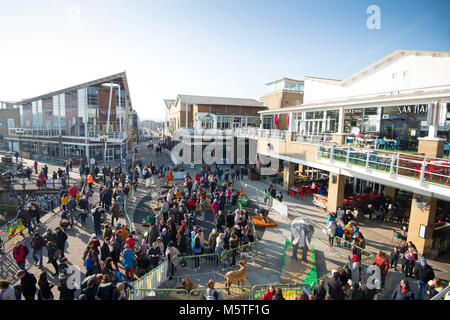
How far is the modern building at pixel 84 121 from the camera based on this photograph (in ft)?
103

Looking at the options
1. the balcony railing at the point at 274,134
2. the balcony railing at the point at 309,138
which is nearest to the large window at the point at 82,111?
the balcony railing at the point at 274,134

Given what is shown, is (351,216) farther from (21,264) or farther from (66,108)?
(66,108)

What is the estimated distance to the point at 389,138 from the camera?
17.2 m

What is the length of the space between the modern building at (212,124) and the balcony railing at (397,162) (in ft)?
47.8

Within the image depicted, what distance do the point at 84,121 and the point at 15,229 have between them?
2382cm

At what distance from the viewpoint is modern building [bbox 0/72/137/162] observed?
31531mm

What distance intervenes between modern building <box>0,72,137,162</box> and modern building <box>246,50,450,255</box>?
66.0 ft

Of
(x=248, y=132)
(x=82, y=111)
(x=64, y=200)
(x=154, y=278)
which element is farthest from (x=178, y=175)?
(x=82, y=111)

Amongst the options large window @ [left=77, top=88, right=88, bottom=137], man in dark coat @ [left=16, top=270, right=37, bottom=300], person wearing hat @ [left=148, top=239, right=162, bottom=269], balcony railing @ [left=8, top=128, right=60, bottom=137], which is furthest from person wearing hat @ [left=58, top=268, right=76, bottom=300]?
balcony railing @ [left=8, top=128, right=60, bottom=137]

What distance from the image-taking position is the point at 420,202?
1053 centimetres

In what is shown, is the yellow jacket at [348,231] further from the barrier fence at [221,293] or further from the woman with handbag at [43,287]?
the woman with handbag at [43,287]

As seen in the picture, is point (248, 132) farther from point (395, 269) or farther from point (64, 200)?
point (395, 269)

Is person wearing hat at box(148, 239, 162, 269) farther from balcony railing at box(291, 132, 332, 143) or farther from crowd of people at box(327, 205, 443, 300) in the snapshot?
balcony railing at box(291, 132, 332, 143)

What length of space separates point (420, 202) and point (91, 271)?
1315cm
